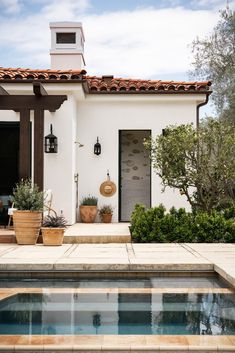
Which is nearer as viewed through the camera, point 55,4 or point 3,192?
point 3,192

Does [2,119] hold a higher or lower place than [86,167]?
higher

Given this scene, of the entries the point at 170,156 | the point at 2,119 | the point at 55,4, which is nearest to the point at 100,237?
the point at 170,156

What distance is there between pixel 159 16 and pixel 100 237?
879 cm

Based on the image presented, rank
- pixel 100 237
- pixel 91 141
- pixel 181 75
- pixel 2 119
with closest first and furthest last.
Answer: pixel 100 237 < pixel 2 119 < pixel 91 141 < pixel 181 75

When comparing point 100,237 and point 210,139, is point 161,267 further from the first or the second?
point 210,139

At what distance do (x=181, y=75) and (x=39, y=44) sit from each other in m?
5.77

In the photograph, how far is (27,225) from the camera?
9.45 metres

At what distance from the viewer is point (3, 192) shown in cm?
1208

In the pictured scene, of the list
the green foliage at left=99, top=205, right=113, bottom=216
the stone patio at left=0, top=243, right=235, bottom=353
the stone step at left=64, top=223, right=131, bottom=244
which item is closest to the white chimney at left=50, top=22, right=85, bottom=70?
the green foliage at left=99, top=205, right=113, bottom=216

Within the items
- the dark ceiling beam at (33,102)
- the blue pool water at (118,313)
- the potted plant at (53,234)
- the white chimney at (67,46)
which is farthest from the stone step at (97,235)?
the white chimney at (67,46)

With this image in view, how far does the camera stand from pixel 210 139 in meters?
10.3

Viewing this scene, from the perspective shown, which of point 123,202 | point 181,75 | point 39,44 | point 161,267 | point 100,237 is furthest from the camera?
point 181,75

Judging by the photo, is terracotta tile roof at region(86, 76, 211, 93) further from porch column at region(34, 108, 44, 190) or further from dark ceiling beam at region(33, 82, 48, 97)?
porch column at region(34, 108, 44, 190)

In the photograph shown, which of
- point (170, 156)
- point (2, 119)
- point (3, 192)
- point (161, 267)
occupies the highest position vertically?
point (2, 119)
